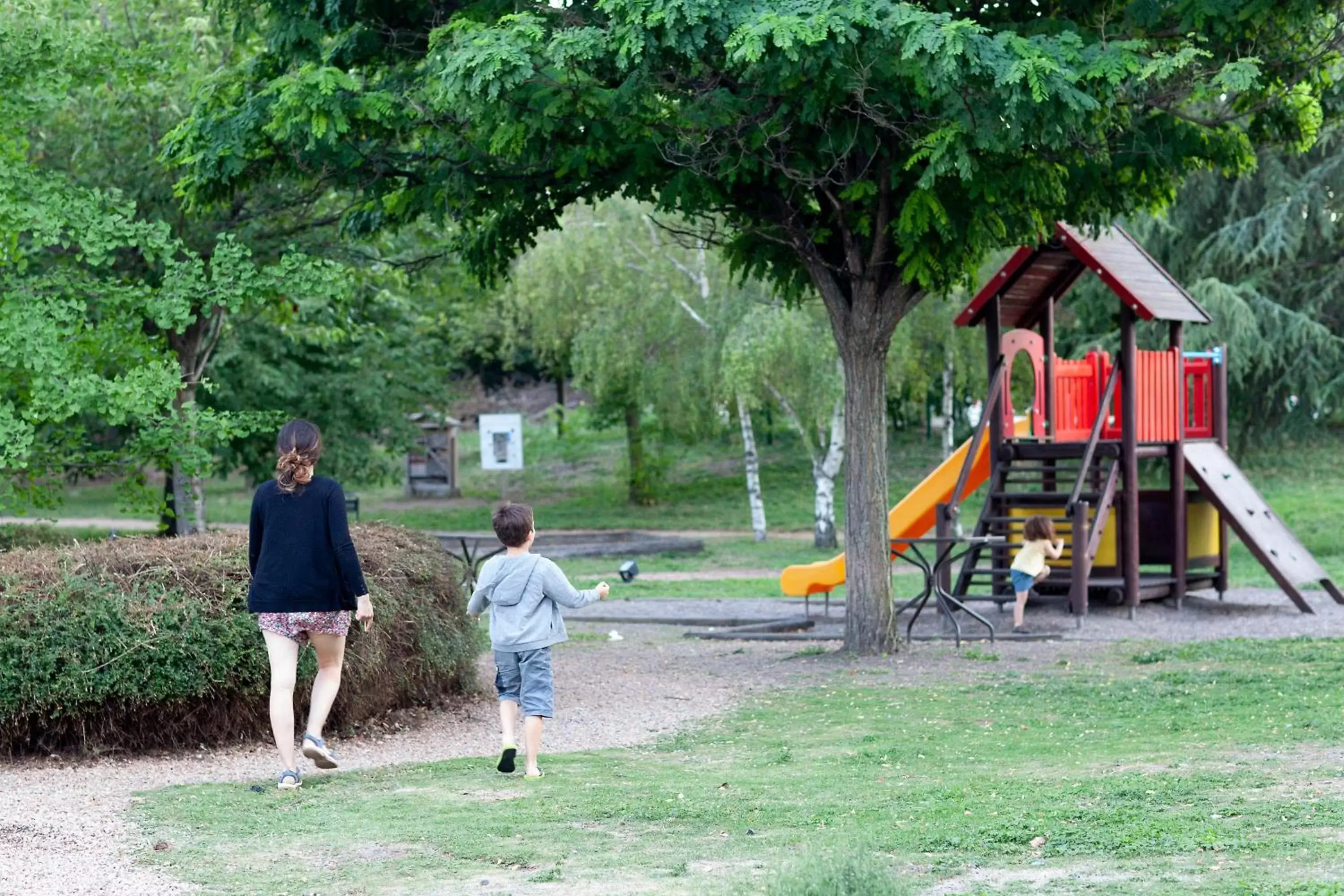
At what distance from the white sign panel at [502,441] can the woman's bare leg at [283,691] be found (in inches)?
829

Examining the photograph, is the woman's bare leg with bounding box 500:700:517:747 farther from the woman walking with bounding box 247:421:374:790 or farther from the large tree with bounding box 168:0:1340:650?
the large tree with bounding box 168:0:1340:650

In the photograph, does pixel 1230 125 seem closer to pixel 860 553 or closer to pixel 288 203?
pixel 860 553

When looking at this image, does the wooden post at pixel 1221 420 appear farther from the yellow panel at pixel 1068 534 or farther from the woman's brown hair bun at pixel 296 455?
the woman's brown hair bun at pixel 296 455

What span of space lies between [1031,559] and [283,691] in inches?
399

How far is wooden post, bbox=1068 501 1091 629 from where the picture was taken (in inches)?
669

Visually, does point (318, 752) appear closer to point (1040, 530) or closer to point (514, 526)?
point (514, 526)

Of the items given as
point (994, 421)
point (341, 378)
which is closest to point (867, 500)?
point (994, 421)

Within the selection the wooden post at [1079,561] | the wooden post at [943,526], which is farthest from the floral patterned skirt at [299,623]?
the wooden post at [1079,561]

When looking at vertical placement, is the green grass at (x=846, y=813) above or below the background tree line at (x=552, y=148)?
below

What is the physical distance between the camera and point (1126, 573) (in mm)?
18109

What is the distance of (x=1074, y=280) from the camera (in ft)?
66.0

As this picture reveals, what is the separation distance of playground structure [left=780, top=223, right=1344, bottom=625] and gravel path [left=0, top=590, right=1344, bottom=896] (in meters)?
0.57

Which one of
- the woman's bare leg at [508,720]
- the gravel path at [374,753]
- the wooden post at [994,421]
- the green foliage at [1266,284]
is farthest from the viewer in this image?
the green foliage at [1266,284]

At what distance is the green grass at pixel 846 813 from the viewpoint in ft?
18.6
